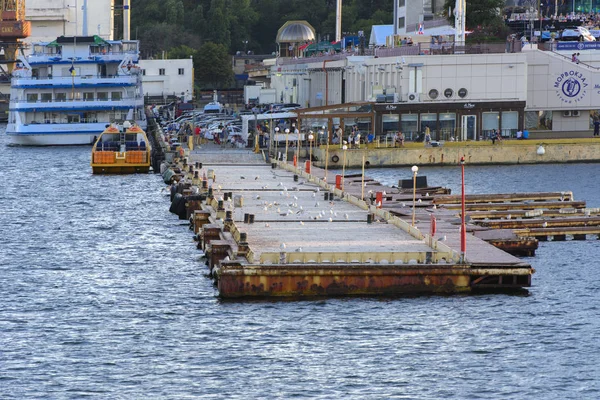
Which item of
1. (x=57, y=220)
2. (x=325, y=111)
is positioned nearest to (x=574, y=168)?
(x=325, y=111)

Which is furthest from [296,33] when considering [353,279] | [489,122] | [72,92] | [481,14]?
[353,279]

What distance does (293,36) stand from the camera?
616ft

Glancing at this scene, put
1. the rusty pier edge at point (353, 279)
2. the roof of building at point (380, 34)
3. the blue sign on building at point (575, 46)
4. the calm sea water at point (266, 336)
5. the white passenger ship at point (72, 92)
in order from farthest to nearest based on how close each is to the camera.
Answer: the roof of building at point (380, 34), the white passenger ship at point (72, 92), the blue sign on building at point (575, 46), the rusty pier edge at point (353, 279), the calm sea water at point (266, 336)

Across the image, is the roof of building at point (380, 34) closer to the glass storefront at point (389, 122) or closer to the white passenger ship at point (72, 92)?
the white passenger ship at point (72, 92)

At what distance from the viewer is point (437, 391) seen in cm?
3312

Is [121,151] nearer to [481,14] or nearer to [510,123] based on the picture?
[510,123]

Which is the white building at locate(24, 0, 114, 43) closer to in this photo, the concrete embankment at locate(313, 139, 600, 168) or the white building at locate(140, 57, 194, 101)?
the white building at locate(140, 57, 194, 101)

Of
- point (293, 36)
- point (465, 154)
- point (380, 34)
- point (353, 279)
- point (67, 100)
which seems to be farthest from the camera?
point (293, 36)

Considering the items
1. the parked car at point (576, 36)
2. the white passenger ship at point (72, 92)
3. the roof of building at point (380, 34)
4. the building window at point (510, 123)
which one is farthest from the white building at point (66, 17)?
the building window at point (510, 123)

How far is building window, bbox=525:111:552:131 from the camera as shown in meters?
104

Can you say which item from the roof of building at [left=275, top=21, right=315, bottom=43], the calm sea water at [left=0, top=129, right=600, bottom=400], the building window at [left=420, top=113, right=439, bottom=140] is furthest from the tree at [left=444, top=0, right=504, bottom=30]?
the calm sea water at [left=0, top=129, right=600, bottom=400]

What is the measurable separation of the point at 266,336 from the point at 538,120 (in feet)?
231

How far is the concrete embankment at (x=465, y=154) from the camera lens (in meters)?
93.6

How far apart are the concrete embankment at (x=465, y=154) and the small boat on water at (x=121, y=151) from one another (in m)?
11.7
